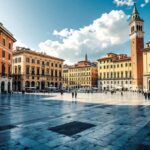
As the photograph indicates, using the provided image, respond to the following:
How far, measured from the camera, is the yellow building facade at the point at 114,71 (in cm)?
8744

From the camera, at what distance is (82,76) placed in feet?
348

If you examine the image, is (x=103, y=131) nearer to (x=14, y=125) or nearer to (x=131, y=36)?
(x=14, y=125)

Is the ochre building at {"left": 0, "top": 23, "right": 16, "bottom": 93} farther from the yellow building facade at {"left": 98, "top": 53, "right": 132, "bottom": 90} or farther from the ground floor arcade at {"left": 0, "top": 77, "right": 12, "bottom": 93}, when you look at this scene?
the yellow building facade at {"left": 98, "top": 53, "right": 132, "bottom": 90}

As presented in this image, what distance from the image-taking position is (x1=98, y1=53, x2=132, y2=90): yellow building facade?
87.4m

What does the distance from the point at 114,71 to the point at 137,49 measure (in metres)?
23.1

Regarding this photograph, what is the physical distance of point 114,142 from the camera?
755 centimetres

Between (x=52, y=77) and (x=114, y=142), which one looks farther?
(x=52, y=77)

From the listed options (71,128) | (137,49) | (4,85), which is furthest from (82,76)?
(71,128)

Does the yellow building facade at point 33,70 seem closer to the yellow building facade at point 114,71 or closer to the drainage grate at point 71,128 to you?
the yellow building facade at point 114,71

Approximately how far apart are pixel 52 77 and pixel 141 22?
42058 mm

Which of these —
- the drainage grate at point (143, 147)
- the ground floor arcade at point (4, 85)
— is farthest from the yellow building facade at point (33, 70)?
the drainage grate at point (143, 147)

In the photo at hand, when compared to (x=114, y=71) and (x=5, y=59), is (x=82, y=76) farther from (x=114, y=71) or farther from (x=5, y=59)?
(x=5, y=59)

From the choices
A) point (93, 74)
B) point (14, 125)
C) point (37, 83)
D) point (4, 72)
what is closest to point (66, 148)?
point (14, 125)

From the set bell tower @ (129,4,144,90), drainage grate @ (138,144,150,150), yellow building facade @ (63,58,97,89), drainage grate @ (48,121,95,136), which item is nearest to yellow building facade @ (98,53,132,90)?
yellow building facade @ (63,58,97,89)
